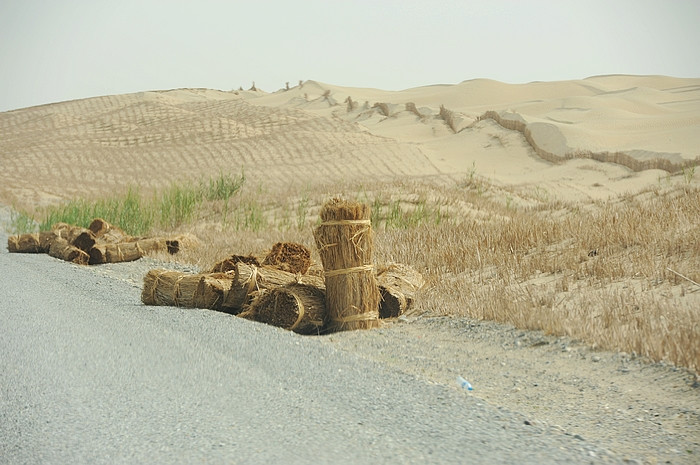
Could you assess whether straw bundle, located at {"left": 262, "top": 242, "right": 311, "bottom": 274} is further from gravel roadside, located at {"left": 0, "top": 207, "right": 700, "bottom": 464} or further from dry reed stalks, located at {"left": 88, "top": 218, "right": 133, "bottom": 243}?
dry reed stalks, located at {"left": 88, "top": 218, "right": 133, "bottom": 243}

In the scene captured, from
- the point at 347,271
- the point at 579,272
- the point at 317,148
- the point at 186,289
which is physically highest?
the point at 317,148

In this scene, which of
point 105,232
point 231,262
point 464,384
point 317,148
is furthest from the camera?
point 317,148

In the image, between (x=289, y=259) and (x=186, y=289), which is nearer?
(x=186, y=289)

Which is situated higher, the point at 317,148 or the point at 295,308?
the point at 317,148

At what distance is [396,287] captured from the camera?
22.4 feet

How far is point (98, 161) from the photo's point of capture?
26.9 metres

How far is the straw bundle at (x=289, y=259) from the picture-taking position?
733 cm

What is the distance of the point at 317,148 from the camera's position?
87.9ft

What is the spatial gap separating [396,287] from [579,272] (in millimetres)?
1541

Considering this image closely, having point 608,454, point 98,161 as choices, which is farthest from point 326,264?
point 98,161

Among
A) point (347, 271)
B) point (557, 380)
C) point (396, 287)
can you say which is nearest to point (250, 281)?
point (347, 271)

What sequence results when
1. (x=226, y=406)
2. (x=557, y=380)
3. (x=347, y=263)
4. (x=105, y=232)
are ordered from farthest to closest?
(x=105, y=232) → (x=347, y=263) → (x=557, y=380) → (x=226, y=406)

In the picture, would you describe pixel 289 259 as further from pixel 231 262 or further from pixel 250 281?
pixel 250 281

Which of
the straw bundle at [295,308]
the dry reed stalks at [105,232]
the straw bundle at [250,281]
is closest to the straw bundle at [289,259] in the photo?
the straw bundle at [250,281]
